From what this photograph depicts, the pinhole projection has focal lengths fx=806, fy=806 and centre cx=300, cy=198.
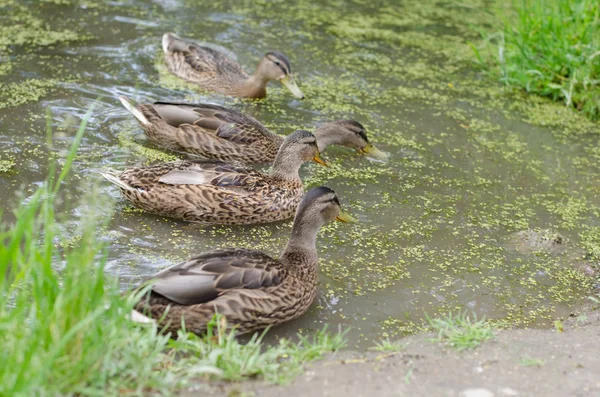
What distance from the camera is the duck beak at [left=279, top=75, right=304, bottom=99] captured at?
8.12 metres

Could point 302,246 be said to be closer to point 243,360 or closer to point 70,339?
point 243,360

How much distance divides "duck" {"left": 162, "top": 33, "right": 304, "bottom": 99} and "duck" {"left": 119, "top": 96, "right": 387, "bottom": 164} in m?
1.16

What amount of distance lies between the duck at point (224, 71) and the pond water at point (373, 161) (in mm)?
135

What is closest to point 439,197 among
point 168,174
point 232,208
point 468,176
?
point 468,176

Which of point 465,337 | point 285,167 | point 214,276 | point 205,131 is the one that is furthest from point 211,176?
point 465,337

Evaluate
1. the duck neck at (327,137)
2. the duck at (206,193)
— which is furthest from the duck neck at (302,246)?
the duck neck at (327,137)

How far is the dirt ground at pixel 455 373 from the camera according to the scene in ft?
11.3

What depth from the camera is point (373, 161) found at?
725 cm

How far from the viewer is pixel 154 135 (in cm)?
701

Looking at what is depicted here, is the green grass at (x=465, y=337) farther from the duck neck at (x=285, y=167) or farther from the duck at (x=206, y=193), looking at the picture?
the duck neck at (x=285, y=167)

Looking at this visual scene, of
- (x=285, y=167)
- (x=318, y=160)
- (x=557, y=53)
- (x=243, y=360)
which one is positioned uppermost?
(x=557, y=53)

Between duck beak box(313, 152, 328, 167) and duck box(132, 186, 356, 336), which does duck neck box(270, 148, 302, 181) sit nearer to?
duck beak box(313, 152, 328, 167)

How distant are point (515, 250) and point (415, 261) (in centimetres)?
86

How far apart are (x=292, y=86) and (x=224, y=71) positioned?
29.3 inches
